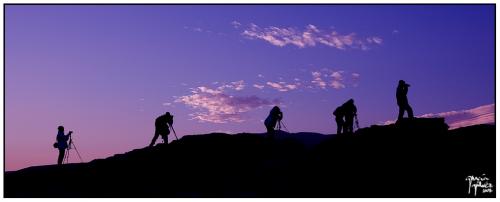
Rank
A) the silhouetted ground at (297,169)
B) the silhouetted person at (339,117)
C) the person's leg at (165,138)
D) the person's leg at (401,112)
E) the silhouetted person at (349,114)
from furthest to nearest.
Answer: the person's leg at (165,138) → the silhouetted person at (339,117) → the silhouetted person at (349,114) → the person's leg at (401,112) → the silhouetted ground at (297,169)

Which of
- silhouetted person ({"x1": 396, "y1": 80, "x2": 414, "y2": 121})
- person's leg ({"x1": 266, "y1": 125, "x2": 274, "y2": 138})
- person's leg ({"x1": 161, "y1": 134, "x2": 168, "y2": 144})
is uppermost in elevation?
silhouetted person ({"x1": 396, "y1": 80, "x2": 414, "y2": 121})

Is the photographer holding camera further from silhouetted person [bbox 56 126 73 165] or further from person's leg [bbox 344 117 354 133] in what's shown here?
person's leg [bbox 344 117 354 133]

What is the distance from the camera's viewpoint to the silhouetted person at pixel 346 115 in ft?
79.5

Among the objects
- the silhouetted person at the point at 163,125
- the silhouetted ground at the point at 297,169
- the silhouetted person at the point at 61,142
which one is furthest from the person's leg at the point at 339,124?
the silhouetted person at the point at 61,142

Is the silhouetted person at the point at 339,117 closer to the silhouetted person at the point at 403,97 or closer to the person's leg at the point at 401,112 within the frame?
the person's leg at the point at 401,112

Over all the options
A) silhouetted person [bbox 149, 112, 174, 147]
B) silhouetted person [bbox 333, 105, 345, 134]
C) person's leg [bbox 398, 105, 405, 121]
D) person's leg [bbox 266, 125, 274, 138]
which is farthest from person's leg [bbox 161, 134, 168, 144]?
person's leg [bbox 398, 105, 405, 121]

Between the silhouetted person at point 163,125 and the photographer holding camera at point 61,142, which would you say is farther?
the silhouetted person at point 163,125

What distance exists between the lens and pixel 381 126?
23.0 meters

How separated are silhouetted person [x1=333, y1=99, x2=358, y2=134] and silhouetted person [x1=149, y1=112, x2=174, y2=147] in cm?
717

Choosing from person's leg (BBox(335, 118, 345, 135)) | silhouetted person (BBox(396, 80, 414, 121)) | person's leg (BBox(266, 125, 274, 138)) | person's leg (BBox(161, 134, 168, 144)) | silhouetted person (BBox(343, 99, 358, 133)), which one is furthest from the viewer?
person's leg (BBox(161, 134, 168, 144))

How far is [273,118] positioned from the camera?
2489 cm

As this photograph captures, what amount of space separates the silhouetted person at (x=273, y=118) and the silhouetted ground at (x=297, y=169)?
61 cm

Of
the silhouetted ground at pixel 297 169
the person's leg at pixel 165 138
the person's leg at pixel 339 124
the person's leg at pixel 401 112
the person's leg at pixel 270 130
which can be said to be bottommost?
the silhouetted ground at pixel 297 169

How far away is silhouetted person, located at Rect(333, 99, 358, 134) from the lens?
24.2 m
